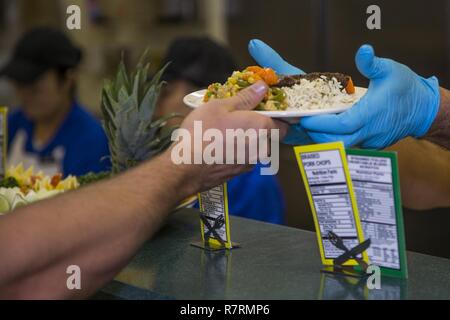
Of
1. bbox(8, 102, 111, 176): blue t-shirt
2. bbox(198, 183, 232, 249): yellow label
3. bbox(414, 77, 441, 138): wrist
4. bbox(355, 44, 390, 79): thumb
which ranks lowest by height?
bbox(8, 102, 111, 176): blue t-shirt

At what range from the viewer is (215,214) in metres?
1.53

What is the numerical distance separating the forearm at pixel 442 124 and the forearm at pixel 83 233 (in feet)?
2.05

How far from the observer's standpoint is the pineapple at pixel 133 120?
5.69 feet

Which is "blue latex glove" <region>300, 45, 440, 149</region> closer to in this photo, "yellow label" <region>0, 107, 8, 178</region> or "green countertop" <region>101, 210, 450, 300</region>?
"green countertop" <region>101, 210, 450, 300</region>

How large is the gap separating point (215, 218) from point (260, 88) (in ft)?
0.97

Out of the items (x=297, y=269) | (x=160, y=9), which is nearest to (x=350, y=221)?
(x=297, y=269)

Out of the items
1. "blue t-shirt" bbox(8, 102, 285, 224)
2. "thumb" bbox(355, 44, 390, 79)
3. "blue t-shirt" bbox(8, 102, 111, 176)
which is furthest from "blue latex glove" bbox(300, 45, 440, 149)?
"blue t-shirt" bbox(8, 102, 111, 176)

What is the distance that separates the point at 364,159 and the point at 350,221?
0.11 m

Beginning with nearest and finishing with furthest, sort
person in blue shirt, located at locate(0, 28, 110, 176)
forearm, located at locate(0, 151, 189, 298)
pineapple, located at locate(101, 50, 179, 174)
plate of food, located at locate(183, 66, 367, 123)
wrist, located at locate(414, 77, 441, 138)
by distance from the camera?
1. forearm, located at locate(0, 151, 189, 298)
2. plate of food, located at locate(183, 66, 367, 123)
3. wrist, located at locate(414, 77, 441, 138)
4. pineapple, located at locate(101, 50, 179, 174)
5. person in blue shirt, located at locate(0, 28, 110, 176)

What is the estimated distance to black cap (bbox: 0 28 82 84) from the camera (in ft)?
11.9

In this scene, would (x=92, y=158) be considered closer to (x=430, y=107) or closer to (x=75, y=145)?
(x=75, y=145)

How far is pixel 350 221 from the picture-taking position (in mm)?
1307

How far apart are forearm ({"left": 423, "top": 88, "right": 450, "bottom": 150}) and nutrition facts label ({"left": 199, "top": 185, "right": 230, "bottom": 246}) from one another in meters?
0.49

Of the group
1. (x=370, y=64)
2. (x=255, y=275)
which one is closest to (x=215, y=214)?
(x=255, y=275)
